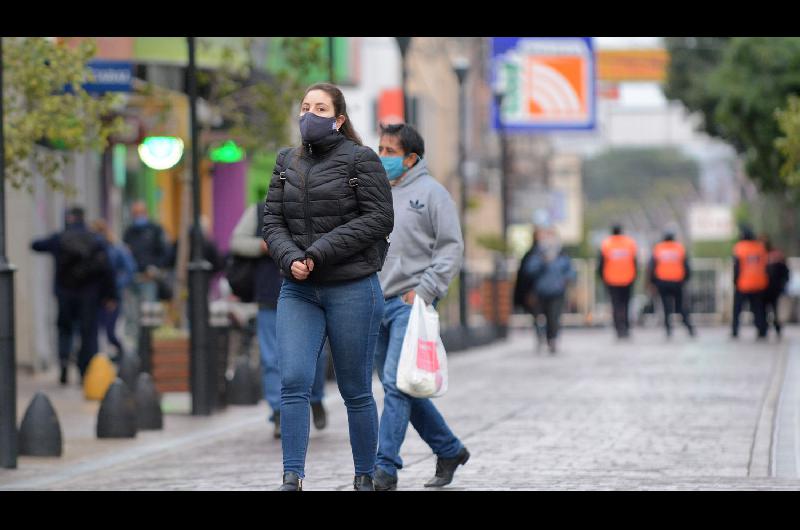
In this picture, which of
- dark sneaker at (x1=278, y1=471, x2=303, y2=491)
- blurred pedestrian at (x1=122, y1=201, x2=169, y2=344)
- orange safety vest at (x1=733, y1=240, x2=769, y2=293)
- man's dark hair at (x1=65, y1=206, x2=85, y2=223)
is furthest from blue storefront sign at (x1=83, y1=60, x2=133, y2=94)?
orange safety vest at (x1=733, y1=240, x2=769, y2=293)

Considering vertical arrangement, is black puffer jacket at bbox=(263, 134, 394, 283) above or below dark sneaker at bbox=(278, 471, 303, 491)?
above

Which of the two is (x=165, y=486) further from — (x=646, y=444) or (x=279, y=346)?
(x=646, y=444)

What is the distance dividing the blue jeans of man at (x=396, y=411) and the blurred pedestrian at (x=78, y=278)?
10.2 metres

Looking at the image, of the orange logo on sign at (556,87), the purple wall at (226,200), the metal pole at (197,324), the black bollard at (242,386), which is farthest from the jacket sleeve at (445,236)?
the orange logo on sign at (556,87)

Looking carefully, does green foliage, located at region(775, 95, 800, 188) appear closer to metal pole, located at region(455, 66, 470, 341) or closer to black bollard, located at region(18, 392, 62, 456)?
metal pole, located at region(455, 66, 470, 341)

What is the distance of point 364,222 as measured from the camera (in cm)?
827

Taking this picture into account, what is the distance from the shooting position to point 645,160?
155m

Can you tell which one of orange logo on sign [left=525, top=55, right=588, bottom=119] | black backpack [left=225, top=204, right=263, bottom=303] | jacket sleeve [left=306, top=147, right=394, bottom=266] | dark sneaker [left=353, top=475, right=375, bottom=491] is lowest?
dark sneaker [left=353, top=475, right=375, bottom=491]

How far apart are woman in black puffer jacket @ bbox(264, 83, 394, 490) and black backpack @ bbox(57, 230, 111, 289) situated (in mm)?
11387

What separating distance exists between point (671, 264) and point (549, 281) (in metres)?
3.78

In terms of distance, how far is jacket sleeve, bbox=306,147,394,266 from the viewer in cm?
815

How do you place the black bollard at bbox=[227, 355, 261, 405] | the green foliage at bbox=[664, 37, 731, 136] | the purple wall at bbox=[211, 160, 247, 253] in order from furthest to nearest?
the green foliage at bbox=[664, 37, 731, 136], the purple wall at bbox=[211, 160, 247, 253], the black bollard at bbox=[227, 355, 261, 405]

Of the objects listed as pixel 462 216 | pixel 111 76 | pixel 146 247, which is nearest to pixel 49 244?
pixel 111 76
